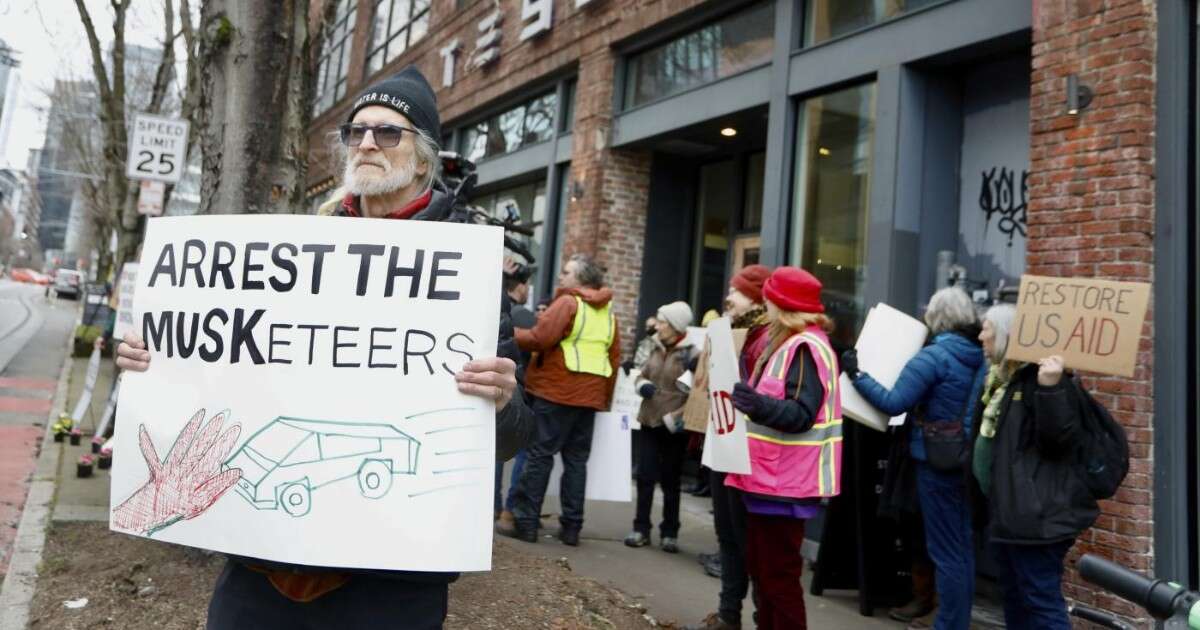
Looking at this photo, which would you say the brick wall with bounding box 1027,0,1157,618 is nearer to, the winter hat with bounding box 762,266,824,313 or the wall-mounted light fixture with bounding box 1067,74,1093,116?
the wall-mounted light fixture with bounding box 1067,74,1093,116

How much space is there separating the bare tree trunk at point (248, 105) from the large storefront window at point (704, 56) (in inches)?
181

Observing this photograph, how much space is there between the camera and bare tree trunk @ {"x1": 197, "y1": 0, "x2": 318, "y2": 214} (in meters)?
5.06

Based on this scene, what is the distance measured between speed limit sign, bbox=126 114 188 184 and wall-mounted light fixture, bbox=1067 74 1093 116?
8103 millimetres

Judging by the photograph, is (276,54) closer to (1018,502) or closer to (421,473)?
(421,473)

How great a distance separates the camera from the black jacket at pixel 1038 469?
371cm

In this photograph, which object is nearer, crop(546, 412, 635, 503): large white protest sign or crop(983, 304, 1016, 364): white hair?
crop(983, 304, 1016, 364): white hair

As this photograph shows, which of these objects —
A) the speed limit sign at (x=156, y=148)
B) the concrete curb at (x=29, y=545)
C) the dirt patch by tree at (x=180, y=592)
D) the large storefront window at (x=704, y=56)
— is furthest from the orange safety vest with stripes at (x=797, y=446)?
the speed limit sign at (x=156, y=148)

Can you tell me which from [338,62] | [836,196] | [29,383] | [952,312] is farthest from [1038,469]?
[338,62]

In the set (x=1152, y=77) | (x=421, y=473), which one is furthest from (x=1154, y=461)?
(x=421, y=473)

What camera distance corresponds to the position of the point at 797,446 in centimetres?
398

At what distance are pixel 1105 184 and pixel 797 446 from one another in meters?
2.56

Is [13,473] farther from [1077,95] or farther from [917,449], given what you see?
[1077,95]

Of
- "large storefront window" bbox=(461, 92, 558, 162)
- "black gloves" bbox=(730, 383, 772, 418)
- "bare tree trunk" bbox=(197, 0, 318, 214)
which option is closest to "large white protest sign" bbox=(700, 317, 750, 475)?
"black gloves" bbox=(730, 383, 772, 418)

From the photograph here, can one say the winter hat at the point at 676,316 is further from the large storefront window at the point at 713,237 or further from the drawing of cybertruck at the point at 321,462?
the drawing of cybertruck at the point at 321,462
